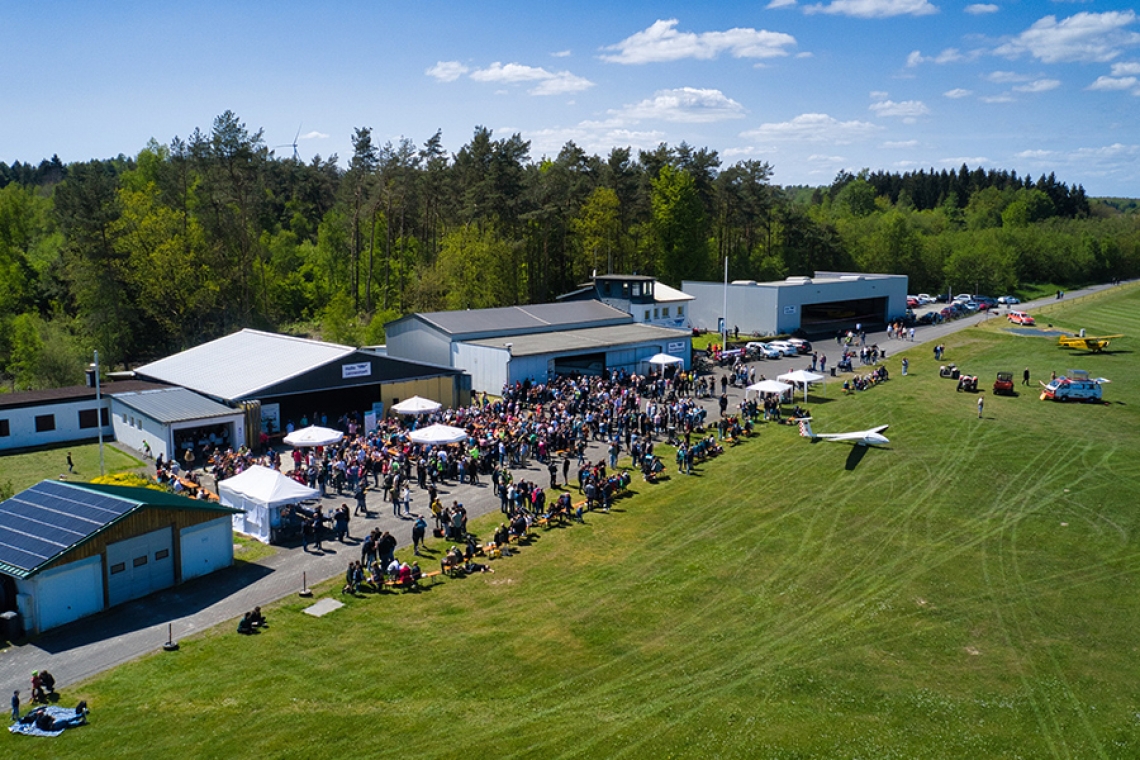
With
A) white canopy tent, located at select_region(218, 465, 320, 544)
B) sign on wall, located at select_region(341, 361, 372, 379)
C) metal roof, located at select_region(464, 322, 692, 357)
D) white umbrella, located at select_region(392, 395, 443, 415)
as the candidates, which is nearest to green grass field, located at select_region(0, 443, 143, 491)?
sign on wall, located at select_region(341, 361, 372, 379)

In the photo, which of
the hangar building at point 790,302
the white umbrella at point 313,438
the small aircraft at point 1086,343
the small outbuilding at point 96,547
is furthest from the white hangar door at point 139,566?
the small aircraft at point 1086,343

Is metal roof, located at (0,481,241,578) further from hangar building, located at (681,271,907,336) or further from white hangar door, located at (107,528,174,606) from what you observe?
A: hangar building, located at (681,271,907,336)

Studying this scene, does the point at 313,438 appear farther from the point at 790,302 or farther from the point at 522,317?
the point at 790,302

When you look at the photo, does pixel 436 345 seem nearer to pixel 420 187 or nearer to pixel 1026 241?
pixel 420 187

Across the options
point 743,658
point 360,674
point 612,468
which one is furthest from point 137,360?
point 743,658

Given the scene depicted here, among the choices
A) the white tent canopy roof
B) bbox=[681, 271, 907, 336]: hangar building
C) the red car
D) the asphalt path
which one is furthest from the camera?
the red car

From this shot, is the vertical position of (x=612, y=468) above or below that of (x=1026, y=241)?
below

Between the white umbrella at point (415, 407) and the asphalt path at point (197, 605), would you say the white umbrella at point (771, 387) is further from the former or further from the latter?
the white umbrella at point (415, 407)
